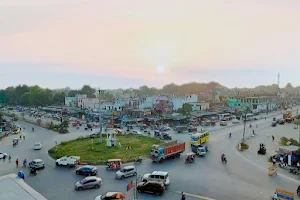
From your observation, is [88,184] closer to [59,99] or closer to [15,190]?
[15,190]

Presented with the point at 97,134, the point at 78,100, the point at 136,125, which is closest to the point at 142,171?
the point at 97,134

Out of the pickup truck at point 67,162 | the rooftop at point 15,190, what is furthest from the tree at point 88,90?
the rooftop at point 15,190

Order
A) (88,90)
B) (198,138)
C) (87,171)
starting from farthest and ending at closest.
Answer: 1. (88,90)
2. (198,138)
3. (87,171)

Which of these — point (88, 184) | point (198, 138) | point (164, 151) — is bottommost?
point (88, 184)

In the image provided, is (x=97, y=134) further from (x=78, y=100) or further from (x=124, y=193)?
(x=78, y=100)

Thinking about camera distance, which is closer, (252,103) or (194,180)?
(194,180)

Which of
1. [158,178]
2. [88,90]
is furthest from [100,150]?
[88,90]
